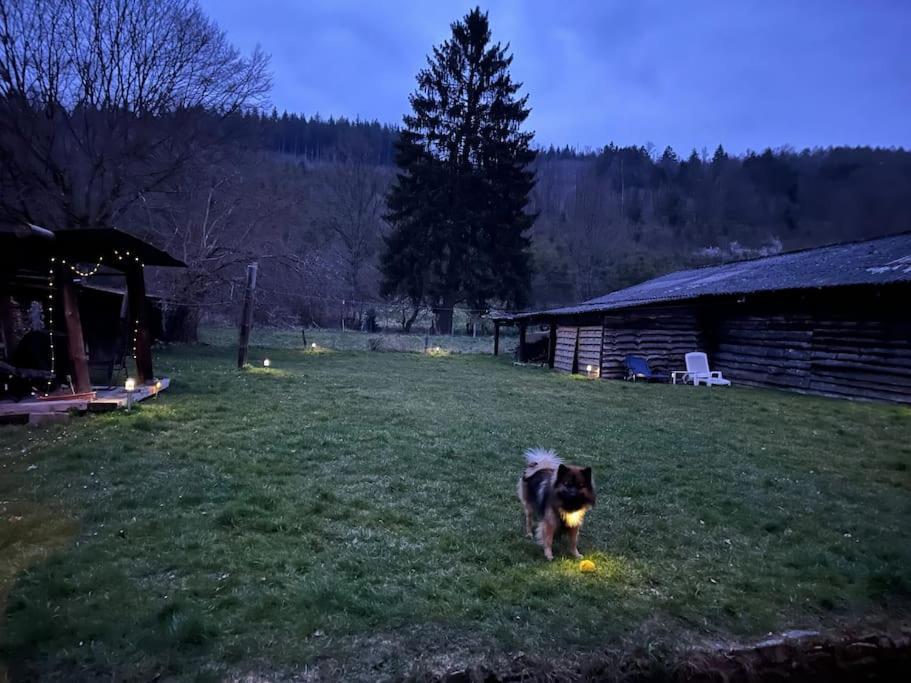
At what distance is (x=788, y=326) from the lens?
1526 centimetres

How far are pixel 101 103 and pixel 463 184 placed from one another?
24798mm

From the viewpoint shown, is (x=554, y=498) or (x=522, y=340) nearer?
(x=554, y=498)

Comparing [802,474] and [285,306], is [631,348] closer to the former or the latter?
[802,474]

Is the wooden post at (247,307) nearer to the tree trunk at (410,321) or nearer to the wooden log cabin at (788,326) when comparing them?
the wooden log cabin at (788,326)

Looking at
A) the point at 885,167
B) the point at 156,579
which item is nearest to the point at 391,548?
the point at 156,579

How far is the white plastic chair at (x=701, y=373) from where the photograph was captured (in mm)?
16281

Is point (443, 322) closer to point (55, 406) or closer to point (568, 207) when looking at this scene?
point (55, 406)

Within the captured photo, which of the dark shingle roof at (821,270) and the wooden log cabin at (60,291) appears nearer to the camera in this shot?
the wooden log cabin at (60,291)

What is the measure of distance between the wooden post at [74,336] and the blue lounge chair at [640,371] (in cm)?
1464

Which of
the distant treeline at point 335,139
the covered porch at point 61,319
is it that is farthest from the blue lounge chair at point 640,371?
the distant treeline at point 335,139

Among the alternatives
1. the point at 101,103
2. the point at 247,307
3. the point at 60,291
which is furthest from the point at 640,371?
the point at 101,103

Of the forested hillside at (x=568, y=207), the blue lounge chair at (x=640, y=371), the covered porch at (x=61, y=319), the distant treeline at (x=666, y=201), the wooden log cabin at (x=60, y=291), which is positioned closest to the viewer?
the covered porch at (x=61, y=319)

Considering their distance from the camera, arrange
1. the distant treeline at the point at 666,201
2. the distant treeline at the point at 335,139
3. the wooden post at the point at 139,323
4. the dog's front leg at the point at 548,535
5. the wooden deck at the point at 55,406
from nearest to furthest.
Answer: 1. the dog's front leg at the point at 548,535
2. the wooden deck at the point at 55,406
3. the wooden post at the point at 139,323
4. the distant treeline at the point at 666,201
5. the distant treeline at the point at 335,139

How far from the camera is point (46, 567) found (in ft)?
12.0
